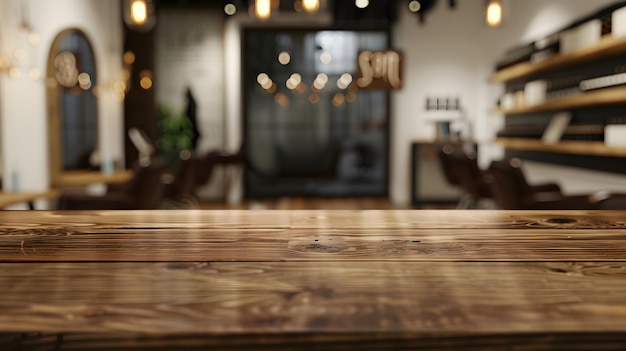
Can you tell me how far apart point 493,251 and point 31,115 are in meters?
4.46

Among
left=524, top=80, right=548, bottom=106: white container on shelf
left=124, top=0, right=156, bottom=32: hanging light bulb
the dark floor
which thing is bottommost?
the dark floor

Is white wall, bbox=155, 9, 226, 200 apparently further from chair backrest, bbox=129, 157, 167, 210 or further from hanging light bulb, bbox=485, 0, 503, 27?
hanging light bulb, bbox=485, 0, 503, 27

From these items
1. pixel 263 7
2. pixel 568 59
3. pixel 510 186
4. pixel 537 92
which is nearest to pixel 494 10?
pixel 263 7

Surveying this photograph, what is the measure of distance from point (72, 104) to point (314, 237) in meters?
4.83

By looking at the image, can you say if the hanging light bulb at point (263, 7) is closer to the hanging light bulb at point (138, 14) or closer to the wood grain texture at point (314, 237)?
the hanging light bulb at point (138, 14)

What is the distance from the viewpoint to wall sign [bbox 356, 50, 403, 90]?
23.8 feet

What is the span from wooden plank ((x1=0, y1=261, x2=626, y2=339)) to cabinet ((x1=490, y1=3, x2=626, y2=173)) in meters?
3.68

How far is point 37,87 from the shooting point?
4621 mm

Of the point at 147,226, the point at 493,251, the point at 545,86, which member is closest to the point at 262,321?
the point at 493,251

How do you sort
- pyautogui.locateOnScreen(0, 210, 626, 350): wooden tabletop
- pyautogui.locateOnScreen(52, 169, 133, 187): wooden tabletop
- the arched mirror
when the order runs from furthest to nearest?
the arched mirror, pyautogui.locateOnScreen(52, 169, 133, 187): wooden tabletop, pyautogui.locateOnScreen(0, 210, 626, 350): wooden tabletop

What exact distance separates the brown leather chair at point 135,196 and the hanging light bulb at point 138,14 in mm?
1134

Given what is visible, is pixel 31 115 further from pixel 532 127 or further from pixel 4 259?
pixel 532 127

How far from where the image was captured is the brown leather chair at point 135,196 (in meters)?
3.42

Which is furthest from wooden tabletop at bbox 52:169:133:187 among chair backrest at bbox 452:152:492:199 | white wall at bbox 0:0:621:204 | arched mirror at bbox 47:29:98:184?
chair backrest at bbox 452:152:492:199
